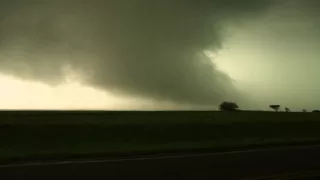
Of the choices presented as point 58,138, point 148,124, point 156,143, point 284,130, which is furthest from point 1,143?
point 284,130

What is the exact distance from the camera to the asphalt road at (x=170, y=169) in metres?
11.3

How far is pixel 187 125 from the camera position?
2809 cm

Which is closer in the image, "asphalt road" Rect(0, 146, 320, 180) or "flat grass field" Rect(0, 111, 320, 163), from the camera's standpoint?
"asphalt road" Rect(0, 146, 320, 180)

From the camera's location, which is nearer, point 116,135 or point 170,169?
point 170,169

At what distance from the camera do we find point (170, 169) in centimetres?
1271

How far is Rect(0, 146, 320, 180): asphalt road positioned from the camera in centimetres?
1129

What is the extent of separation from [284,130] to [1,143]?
21.6 meters

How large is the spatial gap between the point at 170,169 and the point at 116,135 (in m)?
10.9

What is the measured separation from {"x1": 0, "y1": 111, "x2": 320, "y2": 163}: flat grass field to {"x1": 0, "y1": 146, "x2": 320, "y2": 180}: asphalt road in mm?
3085

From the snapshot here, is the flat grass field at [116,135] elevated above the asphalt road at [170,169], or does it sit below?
above

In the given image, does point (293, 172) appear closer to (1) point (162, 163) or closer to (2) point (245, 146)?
(1) point (162, 163)

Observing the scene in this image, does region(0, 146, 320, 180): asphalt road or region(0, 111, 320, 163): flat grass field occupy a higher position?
region(0, 111, 320, 163): flat grass field

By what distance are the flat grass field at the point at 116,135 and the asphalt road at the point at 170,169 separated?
3.09 m

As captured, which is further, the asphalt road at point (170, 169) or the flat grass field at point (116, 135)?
the flat grass field at point (116, 135)
